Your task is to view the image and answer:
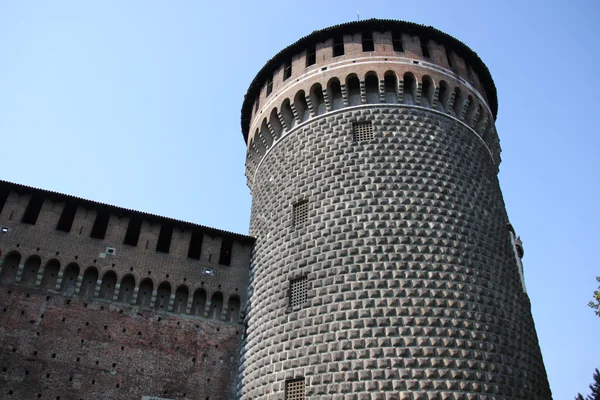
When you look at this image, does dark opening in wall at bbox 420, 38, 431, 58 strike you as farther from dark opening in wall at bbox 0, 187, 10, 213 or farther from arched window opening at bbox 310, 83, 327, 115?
dark opening in wall at bbox 0, 187, 10, 213

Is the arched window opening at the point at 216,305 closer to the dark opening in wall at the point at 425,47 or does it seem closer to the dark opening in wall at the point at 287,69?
the dark opening in wall at the point at 287,69

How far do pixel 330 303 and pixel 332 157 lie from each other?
14.9 ft

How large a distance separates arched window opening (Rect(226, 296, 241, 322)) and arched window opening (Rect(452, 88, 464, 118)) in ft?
31.2

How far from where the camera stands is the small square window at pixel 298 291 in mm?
12383

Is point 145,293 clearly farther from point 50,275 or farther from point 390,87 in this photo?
point 390,87

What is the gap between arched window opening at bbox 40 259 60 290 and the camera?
14.2 m

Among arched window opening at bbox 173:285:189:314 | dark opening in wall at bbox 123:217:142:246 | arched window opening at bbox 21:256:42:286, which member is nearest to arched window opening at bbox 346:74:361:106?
arched window opening at bbox 173:285:189:314

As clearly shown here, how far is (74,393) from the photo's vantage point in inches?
509

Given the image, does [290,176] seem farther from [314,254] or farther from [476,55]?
[476,55]

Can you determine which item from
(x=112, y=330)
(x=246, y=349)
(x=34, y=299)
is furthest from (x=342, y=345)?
(x=34, y=299)

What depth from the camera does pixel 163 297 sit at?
49.7 feet

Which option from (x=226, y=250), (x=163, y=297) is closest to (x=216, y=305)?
(x=163, y=297)

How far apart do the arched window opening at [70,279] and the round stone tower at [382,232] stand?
554 cm

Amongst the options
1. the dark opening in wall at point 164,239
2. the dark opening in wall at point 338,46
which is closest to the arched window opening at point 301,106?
the dark opening in wall at point 338,46
